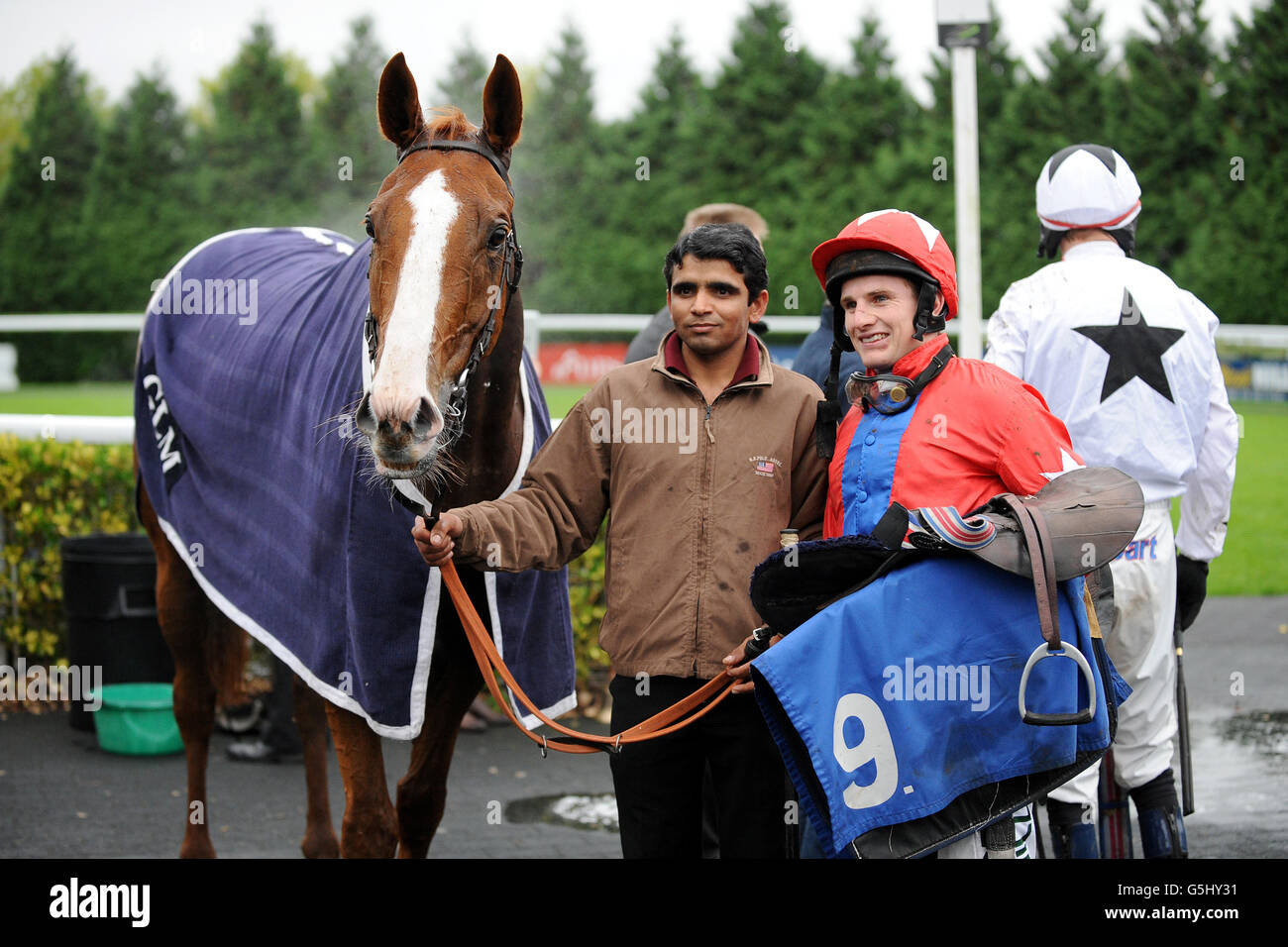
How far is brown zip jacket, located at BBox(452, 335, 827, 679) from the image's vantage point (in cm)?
288

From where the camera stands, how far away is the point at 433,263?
2799mm

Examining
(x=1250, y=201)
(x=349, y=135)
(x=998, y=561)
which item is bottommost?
(x=998, y=561)

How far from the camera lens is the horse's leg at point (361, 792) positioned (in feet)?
11.1

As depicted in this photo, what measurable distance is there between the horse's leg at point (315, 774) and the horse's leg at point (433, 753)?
940 millimetres

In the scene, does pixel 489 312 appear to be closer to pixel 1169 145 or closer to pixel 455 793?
pixel 455 793

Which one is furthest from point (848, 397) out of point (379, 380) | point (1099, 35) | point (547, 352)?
point (1099, 35)

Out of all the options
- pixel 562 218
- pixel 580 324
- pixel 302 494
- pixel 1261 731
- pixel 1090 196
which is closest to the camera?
pixel 302 494

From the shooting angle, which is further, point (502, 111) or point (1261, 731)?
point (1261, 731)

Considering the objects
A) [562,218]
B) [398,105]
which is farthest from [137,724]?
[562,218]

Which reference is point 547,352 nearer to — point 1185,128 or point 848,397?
point 1185,128

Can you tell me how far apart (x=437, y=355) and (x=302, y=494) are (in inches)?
41.4

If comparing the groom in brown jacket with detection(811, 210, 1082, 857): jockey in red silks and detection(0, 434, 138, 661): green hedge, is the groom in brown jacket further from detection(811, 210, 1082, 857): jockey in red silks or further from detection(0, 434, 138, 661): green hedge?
detection(0, 434, 138, 661): green hedge

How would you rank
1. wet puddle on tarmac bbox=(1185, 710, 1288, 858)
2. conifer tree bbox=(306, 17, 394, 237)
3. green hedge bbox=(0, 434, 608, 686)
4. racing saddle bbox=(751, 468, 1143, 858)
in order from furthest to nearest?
conifer tree bbox=(306, 17, 394, 237) < green hedge bbox=(0, 434, 608, 686) < wet puddle on tarmac bbox=(1185, 710, 1288, 858) < racing saddle bbox=(751, 468, 1143, 858)

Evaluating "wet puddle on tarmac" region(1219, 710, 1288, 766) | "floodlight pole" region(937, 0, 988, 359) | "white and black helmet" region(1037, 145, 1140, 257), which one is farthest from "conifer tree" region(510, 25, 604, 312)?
"white and black helmet" region(1037, 145, 1140, 257)
